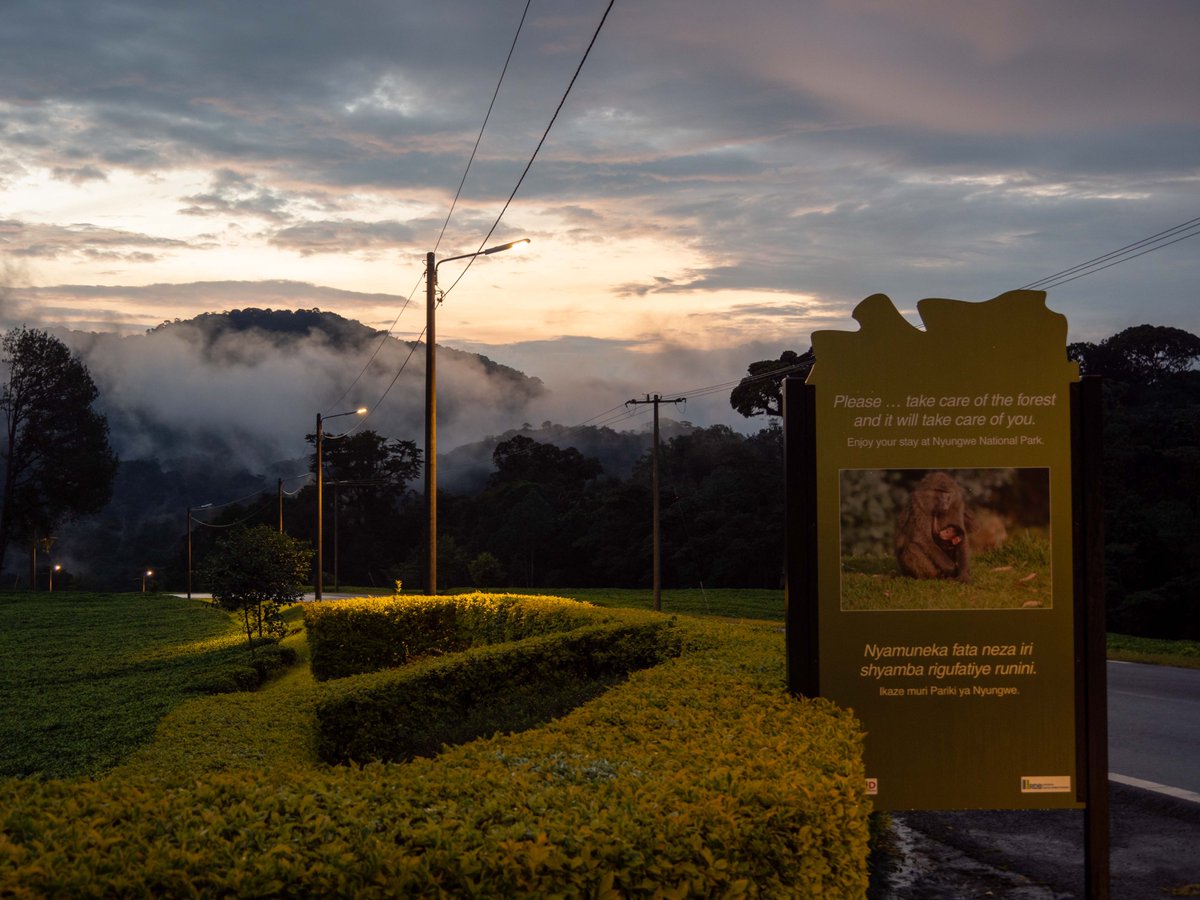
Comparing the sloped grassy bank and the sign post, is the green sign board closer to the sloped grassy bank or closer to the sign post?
the sign post

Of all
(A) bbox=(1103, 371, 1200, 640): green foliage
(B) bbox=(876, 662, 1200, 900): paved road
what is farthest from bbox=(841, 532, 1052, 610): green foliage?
(A) bbox=(1103, 371, 1200, 640): green foliage

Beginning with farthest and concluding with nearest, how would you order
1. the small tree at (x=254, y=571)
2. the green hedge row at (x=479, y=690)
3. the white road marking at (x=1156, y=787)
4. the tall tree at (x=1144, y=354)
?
the tall tree at (x=1144, y=354) < the small tree at (x=254, y=571) < the green hedge row at (x=479, y=690) < the white road marking at (x=1156, y=787)

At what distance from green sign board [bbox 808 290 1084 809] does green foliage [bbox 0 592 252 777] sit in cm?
687

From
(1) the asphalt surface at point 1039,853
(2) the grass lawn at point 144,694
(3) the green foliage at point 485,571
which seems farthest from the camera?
(3) the green foliage at point 485,571

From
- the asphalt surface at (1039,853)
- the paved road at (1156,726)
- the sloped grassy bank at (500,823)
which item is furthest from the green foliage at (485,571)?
the sloped grassy bank at (500,823)

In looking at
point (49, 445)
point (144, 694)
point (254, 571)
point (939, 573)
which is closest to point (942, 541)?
point (939, 573)

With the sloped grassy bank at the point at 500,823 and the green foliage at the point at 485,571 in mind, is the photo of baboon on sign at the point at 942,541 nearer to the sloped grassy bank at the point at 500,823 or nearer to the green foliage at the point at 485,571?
the sloped grassy bank at the point at 500,823

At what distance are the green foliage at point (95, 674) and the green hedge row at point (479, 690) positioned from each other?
2.18 metres

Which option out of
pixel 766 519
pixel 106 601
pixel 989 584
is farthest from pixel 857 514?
pixel 106 601

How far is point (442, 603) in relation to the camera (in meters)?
20.0

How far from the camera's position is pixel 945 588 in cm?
582

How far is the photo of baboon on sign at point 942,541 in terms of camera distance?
5.82 meters

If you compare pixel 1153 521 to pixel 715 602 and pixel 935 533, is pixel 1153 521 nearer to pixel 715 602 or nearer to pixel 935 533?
pixel 715 602

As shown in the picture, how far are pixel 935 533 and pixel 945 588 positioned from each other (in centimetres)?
30
